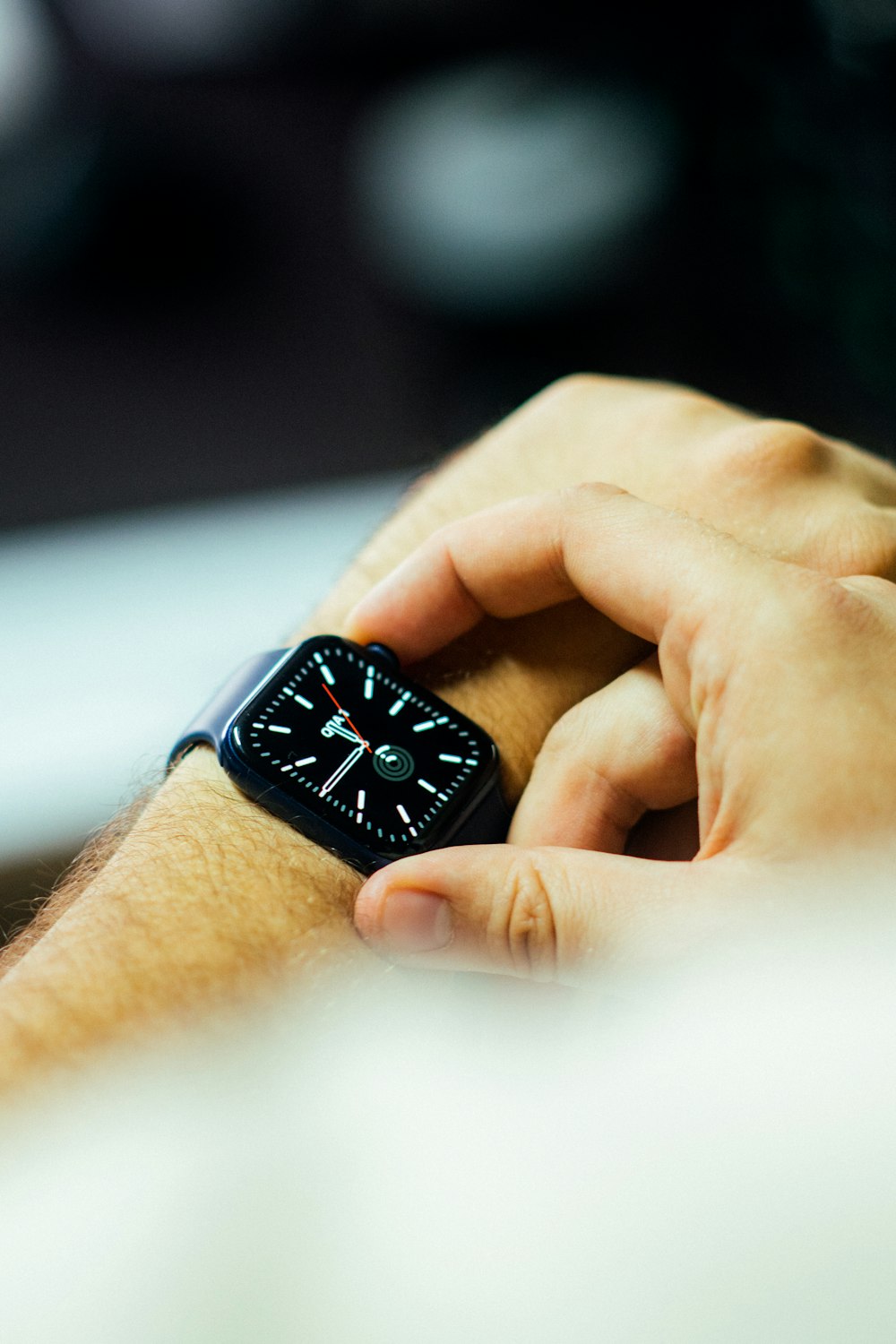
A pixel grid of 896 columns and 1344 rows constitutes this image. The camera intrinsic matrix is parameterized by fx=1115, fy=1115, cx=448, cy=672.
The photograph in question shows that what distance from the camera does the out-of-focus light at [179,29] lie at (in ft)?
11.4

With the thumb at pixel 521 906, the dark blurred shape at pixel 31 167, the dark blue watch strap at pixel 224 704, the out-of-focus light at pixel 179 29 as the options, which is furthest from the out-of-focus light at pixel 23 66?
the thumb at pixel 521 906

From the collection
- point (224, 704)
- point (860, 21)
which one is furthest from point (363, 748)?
point (860, 21)

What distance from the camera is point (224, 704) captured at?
1.05m

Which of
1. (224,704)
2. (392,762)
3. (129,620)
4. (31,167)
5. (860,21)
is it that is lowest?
(129,620)

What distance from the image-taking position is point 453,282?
9.31 ft

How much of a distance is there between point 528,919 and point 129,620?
1781 mm

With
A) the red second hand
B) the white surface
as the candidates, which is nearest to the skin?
the red second hand

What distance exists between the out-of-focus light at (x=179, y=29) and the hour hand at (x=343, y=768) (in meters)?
3.29

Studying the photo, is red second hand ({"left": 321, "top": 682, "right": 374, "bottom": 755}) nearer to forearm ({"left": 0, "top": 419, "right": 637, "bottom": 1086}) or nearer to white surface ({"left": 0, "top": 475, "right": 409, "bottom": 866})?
forearm ({"left": 0, "top": 419, "right": 637, "bottom": 1086})

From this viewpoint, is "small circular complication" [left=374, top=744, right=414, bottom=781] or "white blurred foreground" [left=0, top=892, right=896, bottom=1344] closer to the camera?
"white blurred foreground" [left=0, top=892, right=896, bottom=1344]

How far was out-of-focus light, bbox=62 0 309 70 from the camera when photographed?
3.48 m

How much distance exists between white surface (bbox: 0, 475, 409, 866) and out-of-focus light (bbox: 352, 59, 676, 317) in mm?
581

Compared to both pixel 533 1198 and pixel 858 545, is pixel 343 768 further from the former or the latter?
pixel 858 545

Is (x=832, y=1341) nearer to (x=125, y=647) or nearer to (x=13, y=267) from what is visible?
(x=125, y=647)
